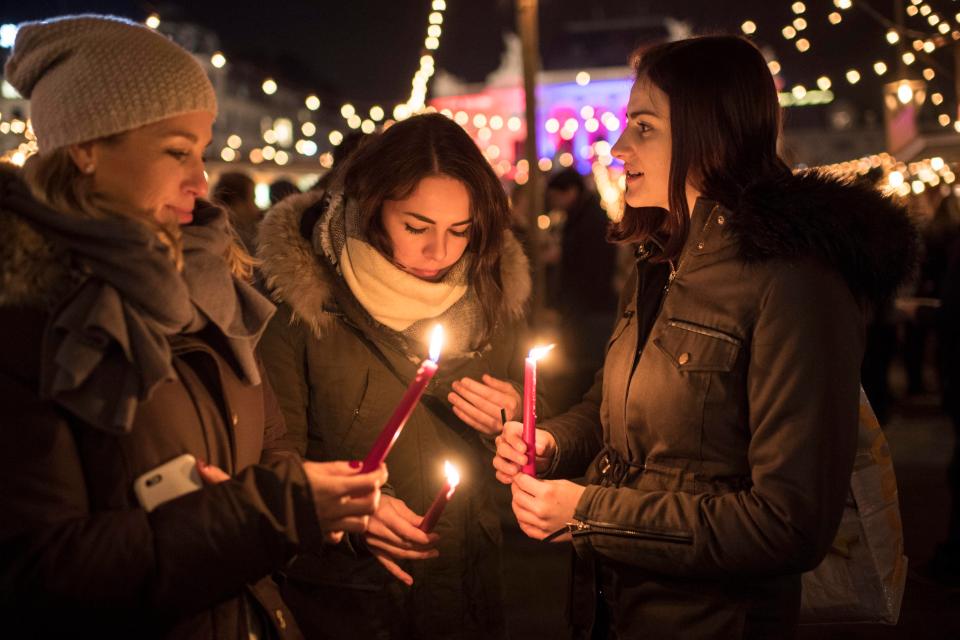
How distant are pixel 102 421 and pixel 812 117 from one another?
73.4 meters

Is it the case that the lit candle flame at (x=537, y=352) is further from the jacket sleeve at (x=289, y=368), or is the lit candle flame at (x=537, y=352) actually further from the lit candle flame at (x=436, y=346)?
the jacket sleeve at (x=289, y=368)

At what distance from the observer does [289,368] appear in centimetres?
274

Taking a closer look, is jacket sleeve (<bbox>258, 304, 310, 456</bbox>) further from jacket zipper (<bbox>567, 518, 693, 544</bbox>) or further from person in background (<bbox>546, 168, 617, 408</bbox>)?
→ person in background (<bbox>546, 168, 617, 408</bbox>)

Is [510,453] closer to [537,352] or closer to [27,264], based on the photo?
[537,352]

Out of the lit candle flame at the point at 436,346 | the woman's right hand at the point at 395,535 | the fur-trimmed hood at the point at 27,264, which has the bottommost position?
the woman's right hand at the point at 395,535

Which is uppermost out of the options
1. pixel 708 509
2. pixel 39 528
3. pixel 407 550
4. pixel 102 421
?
pixel 102 421

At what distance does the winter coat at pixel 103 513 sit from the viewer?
163 cm

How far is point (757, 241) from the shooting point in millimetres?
2070

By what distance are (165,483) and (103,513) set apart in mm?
125

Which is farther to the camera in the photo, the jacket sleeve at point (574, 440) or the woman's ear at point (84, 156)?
the jacket sleeve at point (574, 440)

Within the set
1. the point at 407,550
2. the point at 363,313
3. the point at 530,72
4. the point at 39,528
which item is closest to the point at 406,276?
the point at 363,313

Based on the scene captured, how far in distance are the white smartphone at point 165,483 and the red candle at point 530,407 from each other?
29.5 inches

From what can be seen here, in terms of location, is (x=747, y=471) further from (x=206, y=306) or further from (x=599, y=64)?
(x=599, y=64)

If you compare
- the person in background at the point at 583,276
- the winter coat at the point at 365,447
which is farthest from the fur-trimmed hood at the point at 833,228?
the person in background at the point at 583,276
